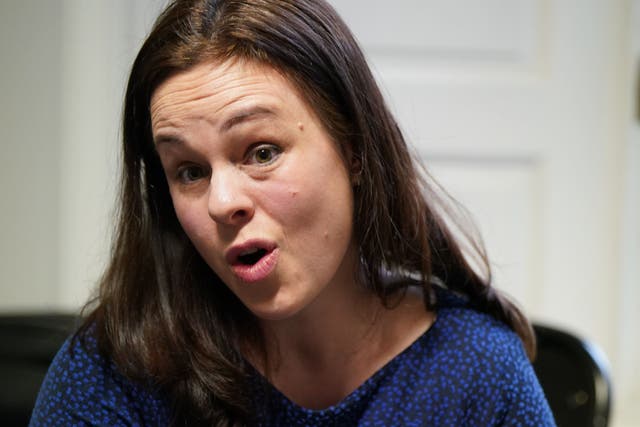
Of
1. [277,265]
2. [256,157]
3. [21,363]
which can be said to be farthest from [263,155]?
[21,363]

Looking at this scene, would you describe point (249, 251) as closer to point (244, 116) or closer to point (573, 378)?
point (244, 116)

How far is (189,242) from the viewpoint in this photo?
3.09ft

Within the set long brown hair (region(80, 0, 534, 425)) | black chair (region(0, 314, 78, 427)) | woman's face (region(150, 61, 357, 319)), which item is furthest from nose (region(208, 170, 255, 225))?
black chair (region(0, 314, 78, 427))

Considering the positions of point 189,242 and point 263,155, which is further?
point 189,242

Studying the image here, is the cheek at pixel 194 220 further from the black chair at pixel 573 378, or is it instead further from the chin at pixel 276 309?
the black chair at pixel 573 378

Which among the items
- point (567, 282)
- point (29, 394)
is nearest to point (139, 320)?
point (29, 394)

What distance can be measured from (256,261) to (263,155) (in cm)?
11

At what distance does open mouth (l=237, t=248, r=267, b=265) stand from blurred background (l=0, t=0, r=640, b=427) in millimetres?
973

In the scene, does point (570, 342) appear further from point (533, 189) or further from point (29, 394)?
point (533, 189)

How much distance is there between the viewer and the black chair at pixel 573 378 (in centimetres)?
106

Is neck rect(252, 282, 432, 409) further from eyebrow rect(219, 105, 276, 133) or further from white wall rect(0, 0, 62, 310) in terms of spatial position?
white wall rect(0, 0, 62, 310)

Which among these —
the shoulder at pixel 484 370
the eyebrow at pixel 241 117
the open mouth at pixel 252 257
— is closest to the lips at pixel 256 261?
the open mouth at pixel 252 257

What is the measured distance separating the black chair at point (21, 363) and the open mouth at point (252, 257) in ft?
1.32

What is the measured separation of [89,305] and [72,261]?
85 centimetres
